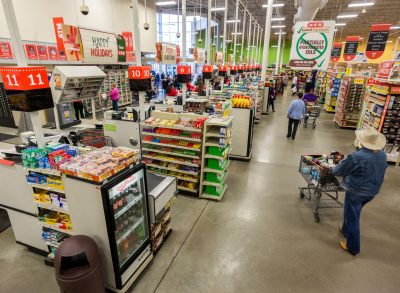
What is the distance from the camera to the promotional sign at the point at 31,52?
8367 mm

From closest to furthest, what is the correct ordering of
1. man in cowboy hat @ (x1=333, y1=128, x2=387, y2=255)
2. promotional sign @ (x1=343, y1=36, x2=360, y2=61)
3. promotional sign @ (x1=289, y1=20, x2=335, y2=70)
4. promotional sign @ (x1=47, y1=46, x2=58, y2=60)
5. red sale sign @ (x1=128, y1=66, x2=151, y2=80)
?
man in cowboy hat @ (x1=333, y1=128, x2=387, y2=255), red sale sign @ (x1=128, y1=66, x2=151, y2=80), promotional sign @ (x1=289, y1=20, x2=335, y2=70), promotional sign @ (x1=47, y1=46, x2=58, y2=60), promotional sign @ (x1=343, y1=36, x2=360, y2=61)

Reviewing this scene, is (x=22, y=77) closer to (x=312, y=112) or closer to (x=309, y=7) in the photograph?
(x=309, y=7)

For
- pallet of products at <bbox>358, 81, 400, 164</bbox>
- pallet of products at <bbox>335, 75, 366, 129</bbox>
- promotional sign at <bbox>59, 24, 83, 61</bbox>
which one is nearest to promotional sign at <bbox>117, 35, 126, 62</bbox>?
promotional sign at <bbox>59, 24, 83, 61</bbox>

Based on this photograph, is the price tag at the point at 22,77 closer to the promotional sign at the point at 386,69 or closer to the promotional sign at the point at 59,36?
the promotional sign at the point at 59,36

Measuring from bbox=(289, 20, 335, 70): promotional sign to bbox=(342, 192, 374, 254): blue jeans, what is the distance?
3.23 meters

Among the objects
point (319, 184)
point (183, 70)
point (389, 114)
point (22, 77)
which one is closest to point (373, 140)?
point (319, 184)

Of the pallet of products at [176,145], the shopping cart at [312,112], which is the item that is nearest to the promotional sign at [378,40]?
the shopping cart at [312,112]

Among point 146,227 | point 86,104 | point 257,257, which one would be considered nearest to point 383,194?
point 257,257

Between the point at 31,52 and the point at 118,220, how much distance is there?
28.3 feet

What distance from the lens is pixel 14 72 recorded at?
8.77 ft

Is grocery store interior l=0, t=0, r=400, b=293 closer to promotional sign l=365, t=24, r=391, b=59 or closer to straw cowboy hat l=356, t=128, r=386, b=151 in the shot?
straw cowboy hat l=356, t=128, r=386, b=151

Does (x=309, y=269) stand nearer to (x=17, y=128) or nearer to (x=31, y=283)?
(x=31, y=283)

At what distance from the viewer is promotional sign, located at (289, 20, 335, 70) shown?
17.6ft

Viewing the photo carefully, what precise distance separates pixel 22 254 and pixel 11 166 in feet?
4.71
